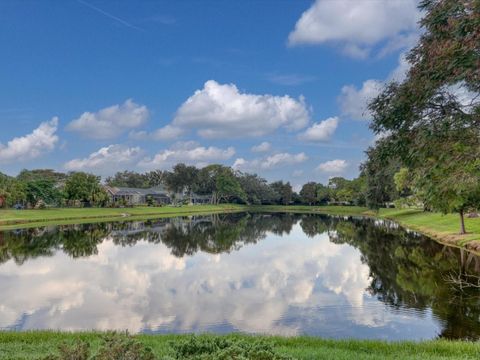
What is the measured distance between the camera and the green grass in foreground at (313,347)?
8461 millimetres

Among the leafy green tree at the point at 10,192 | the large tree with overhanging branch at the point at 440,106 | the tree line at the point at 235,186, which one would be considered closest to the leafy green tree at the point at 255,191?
the tree line at the point at 235,186

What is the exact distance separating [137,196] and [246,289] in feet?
394

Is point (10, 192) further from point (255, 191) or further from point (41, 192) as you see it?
point (255, 191)

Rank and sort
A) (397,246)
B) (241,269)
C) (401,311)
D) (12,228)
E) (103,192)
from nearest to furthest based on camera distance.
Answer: (401,311)
(241,269)
(397,246)
(12,228)
(103,192)

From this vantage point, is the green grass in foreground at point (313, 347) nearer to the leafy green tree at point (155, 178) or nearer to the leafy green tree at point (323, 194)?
the leafy green tree at point (323, 194)

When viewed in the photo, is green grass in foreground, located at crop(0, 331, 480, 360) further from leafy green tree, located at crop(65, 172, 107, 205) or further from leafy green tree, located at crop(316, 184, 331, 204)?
leafy green tree, located at crop(316, 184, 331, 204)

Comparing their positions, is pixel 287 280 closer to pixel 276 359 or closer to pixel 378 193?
pixel 276 359

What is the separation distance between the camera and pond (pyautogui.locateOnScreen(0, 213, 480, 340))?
571 inches

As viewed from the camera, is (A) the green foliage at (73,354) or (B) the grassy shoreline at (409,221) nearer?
(A) the green foliage at (73,354)

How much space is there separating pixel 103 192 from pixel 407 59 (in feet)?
315

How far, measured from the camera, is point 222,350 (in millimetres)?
6137

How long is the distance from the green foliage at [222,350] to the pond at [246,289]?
7.29m

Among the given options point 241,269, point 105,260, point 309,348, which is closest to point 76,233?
point 105,260

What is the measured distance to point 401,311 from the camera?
15922 mm
